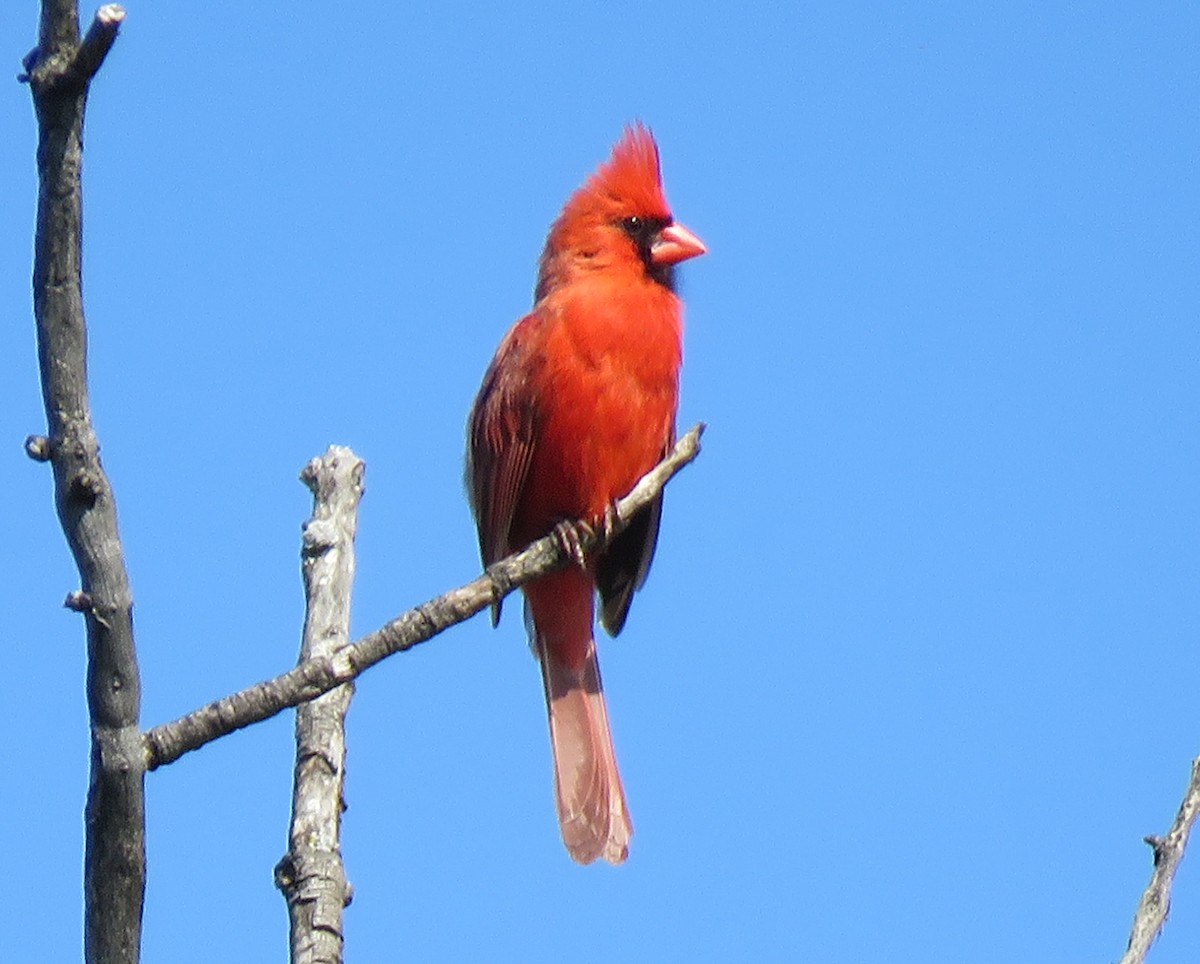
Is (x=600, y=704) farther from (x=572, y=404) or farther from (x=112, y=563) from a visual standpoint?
(x=112, y=563)

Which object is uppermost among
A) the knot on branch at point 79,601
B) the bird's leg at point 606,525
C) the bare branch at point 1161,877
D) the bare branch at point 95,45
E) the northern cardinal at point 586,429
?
the northern cardinal at point 586,429

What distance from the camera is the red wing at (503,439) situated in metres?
4.72

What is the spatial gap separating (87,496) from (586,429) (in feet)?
8.43

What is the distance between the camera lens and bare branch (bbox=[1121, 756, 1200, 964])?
7.34 feet

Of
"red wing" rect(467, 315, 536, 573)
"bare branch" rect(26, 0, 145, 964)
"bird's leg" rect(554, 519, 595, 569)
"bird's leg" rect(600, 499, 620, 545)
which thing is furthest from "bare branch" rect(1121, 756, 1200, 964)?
"red wing" rect(467, 315, 536, 573)

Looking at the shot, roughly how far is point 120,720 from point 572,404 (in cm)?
251

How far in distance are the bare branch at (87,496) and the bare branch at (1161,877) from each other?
4.09 feet

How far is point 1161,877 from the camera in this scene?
7.55 feet

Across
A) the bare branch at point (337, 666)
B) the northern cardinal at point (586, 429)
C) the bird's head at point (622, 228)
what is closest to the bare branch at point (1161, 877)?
the bare branch at point (337, 666)

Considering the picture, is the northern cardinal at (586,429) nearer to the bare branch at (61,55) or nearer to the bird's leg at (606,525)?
the bird's leg at (606,525)

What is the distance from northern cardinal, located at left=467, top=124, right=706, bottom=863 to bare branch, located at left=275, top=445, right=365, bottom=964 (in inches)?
28.0

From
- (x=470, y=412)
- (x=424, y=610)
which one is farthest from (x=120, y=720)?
(x=470, y=412)

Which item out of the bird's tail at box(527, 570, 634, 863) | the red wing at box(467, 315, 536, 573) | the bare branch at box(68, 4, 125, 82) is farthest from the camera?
the red wing at box(467, 315, 536, 573)

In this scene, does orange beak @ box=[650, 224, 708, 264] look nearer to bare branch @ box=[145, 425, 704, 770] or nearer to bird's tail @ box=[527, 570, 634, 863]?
bird's tail @ box=[527, 570, 634, 863]
